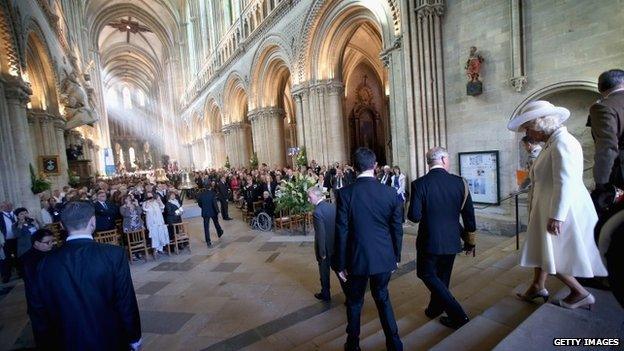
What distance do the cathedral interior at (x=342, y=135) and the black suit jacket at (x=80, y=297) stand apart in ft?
5.19

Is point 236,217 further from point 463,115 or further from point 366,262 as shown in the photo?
point 366,262

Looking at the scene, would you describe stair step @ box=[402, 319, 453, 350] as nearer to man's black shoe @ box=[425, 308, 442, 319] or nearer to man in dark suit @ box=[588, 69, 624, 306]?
man's black shoe @ box=[425, 308, 442, 319]

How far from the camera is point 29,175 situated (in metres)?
8.84

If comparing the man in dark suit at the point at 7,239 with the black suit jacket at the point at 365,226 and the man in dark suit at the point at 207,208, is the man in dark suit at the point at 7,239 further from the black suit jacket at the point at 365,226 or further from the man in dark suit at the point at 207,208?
the black suit jacket at the point at 365,226

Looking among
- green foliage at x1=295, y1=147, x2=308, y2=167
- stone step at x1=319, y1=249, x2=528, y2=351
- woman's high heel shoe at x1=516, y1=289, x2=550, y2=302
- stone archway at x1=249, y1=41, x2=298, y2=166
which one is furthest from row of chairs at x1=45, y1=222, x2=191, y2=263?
stone archway at x1=249, y1=41, x2=298, y2=166

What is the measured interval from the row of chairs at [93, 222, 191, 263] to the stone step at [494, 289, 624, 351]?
22.5 feet

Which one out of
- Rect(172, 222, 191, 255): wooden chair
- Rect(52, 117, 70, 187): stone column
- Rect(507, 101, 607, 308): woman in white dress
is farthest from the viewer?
Rect(52, 117, 70, 187): stone column

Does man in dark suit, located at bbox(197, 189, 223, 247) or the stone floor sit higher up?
man in dark suit, located at bbox(197, 189, 223, 247)

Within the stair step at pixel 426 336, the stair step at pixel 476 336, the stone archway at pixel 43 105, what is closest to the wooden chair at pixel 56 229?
the stone archway at pixel 43 105

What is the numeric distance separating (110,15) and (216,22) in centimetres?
1922

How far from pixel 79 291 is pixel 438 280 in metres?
2.64

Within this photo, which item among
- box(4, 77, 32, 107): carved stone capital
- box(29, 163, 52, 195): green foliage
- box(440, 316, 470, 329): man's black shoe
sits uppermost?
box(4, 77, 32, 107): carved stone capital

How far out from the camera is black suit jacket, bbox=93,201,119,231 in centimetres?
663

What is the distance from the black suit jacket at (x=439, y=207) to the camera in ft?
8.64
